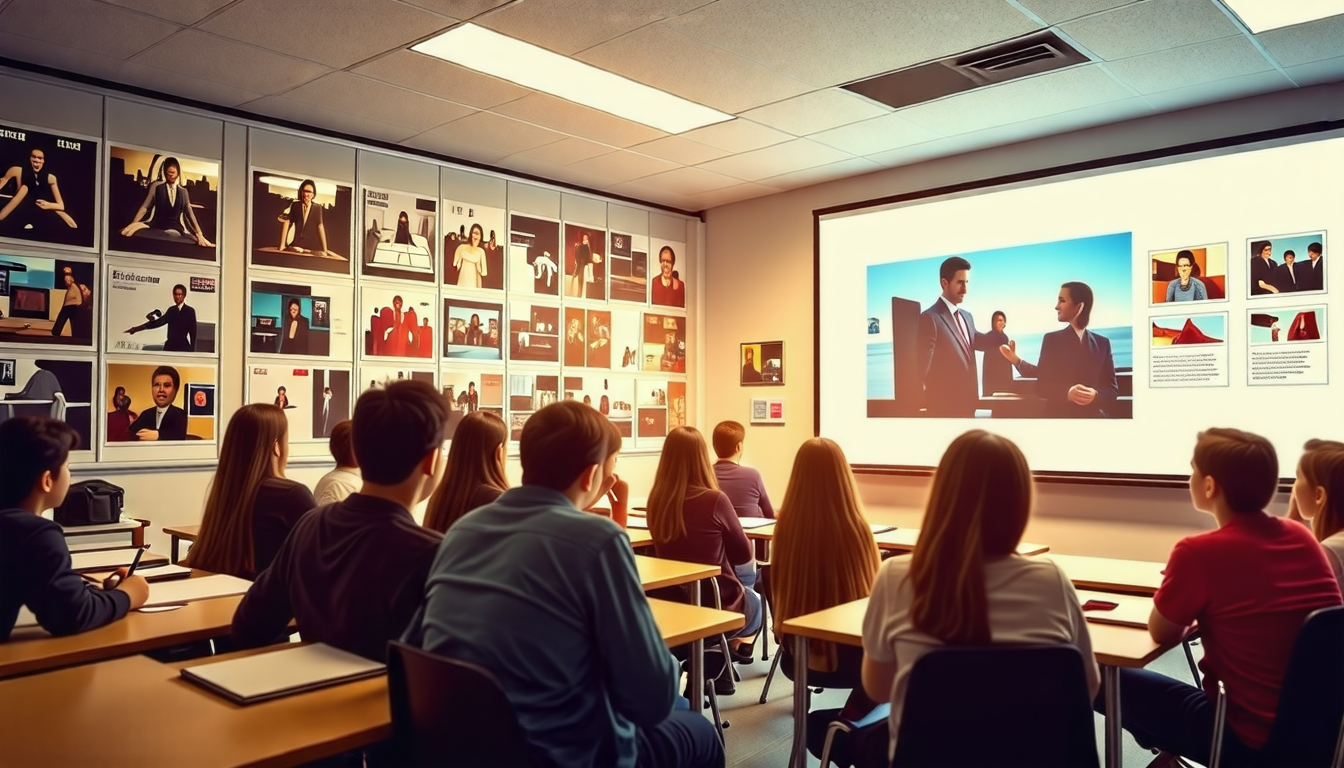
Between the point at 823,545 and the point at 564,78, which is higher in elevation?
the point at 564,78

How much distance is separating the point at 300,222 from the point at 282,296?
45 centimetres

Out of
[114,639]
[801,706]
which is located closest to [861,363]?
[801,706]

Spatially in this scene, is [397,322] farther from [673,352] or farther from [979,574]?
[979,574]

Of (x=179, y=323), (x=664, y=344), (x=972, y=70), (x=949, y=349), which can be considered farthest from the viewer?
(x=664, y=344)

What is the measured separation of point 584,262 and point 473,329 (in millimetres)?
1096

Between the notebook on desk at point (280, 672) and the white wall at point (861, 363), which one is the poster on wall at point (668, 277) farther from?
the notebook on desk at point (280, 672)

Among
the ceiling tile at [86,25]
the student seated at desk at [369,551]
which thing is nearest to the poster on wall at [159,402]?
the ceiling tile at [86,25]

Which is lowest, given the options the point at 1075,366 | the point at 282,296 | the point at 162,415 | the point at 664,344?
the point at 162,415

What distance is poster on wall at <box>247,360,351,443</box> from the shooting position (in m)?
5.22

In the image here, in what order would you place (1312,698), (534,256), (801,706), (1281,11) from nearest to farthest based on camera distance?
(1312,698) → (801,706) → (1281,11) → (534,256)

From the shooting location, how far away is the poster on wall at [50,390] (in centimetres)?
436

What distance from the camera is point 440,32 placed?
162 inches

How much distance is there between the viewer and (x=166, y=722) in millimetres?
1627

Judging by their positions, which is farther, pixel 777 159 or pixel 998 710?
pixel 777 159
